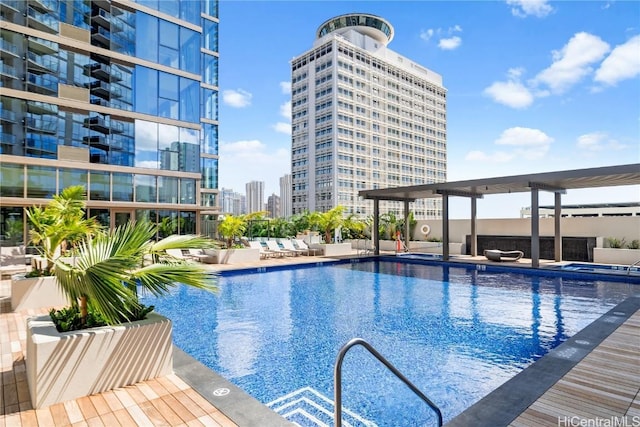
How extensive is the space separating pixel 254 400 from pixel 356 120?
6568 centimetres

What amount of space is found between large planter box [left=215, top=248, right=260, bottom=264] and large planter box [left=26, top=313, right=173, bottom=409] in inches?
432

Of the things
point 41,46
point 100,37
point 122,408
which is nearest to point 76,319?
point 122,408

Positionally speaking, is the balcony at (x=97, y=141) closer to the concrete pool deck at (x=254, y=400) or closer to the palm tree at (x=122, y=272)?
the concrete pool deck at (x=254, y=400)

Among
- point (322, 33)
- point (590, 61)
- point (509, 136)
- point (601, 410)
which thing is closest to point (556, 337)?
point (601, 410)

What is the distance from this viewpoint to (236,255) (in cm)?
1534

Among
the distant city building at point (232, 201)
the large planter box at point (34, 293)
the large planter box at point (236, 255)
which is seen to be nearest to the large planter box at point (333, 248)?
the large planter box at point (236, 255)

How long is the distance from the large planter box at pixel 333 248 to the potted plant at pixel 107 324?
1436 cm

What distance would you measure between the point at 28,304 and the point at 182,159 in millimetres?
13229

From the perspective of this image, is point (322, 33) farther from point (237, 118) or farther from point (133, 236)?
point (133, 236)

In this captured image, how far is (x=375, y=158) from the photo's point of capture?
68438 millimetres

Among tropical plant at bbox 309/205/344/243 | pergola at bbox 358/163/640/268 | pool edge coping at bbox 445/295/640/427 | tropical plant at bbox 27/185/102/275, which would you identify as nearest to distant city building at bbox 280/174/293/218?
tropical plant at bbox 309/205/344/243

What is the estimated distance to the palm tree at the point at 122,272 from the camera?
135 inches

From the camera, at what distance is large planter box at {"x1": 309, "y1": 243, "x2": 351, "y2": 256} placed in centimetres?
1844

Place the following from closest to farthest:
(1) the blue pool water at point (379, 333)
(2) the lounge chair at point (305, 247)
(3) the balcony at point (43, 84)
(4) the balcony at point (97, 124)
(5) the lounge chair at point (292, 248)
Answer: (1) the blue pool water at point (379, 333), (3) the balcony at point (43, 84), (4) the balcony at point (97, 124), (5) the lounge chair at point (292, 248), (2) the lounge chair at point (305, 247)
